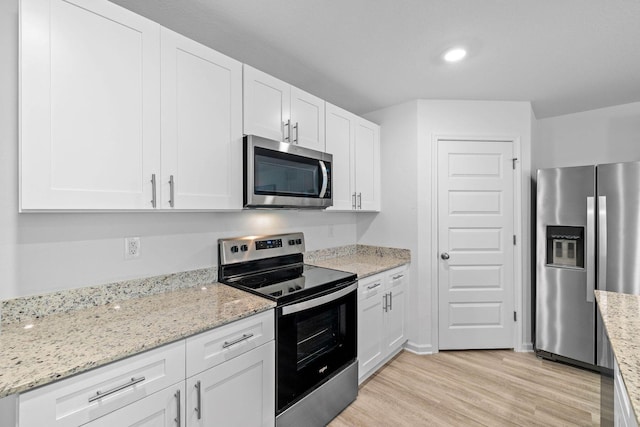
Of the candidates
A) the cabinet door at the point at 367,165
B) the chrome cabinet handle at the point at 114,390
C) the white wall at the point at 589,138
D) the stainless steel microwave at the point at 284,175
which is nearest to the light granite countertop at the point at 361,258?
the cabinet door at the point at 367,165

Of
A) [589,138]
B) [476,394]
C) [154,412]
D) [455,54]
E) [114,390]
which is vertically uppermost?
[455,54]

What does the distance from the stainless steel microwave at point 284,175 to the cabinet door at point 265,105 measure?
106 mm

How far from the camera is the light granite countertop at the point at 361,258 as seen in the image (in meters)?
2.54

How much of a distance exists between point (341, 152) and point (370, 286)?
3.77 ft

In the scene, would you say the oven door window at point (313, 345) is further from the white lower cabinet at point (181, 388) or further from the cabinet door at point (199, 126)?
the cabinet door at point (199, 126)

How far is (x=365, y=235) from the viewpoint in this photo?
3.33 m

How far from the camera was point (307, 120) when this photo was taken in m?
2.25

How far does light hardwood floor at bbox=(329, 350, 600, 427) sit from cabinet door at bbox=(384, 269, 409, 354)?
20 cm

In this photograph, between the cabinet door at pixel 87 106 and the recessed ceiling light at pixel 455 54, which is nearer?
the cabinet door at pixel 87 106

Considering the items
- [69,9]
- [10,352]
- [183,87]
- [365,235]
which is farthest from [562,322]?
[69,9]

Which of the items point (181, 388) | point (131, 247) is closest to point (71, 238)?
point (131, 247)

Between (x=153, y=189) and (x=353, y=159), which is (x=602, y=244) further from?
(x=153, y=189)

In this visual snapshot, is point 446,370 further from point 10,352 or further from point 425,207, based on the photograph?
point 10,352

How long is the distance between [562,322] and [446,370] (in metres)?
1.13
